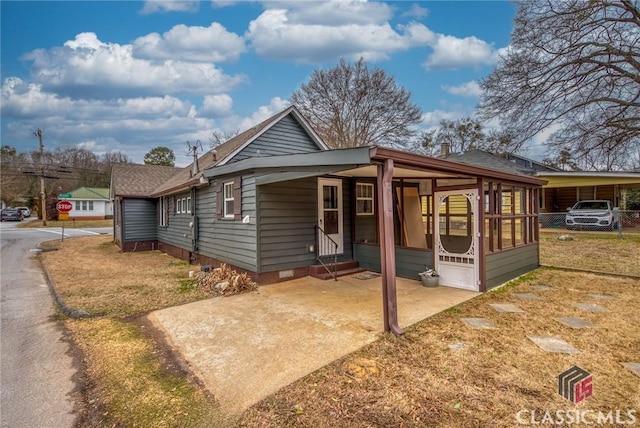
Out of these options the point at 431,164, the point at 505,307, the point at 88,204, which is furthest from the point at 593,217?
the point at 88,204

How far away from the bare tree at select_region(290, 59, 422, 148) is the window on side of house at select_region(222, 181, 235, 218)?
13.7 meters

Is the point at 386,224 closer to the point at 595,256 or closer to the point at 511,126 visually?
the point at 595,256

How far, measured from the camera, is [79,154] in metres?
45.0

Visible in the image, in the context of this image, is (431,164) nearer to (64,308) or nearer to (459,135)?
(64,308)

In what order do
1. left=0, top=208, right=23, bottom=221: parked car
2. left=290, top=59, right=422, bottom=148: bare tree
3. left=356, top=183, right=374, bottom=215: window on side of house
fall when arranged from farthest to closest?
left=0, top=208, right=23, bottom=221: parked car → left=290, top=59, right=422, bottom=148: bare tree → left=356, top=183, right=374, bottom=215: window on side of house

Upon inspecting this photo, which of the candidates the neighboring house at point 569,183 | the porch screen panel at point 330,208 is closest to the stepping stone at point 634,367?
the porch screen panel at point 330,208

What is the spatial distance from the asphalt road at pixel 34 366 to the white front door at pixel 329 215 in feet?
16.6

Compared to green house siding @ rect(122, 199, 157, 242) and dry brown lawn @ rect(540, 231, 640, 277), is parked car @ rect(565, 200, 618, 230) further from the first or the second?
green house siding @ rect(122, 199, 157, 242)

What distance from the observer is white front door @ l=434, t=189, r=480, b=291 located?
19.8ft

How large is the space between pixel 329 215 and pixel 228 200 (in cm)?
254

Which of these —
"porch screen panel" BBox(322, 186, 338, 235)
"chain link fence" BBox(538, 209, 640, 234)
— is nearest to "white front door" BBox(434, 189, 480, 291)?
"porch screen panel" BBox(322, 186, 338, 235)

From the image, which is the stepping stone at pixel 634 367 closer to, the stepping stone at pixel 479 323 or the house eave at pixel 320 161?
the stepping stone at pixel 479 323

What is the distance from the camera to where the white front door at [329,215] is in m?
7.63

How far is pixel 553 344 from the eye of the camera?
11.8 ft
